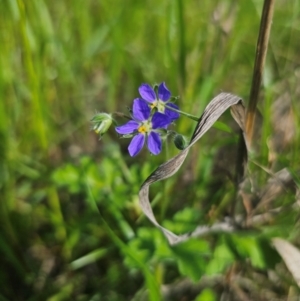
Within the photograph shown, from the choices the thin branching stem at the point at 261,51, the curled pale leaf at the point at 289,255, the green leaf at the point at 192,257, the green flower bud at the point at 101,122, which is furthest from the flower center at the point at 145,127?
the curled pale leaf at the point at 289,255

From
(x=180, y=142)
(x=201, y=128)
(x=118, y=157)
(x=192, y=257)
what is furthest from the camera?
(x=118, y=157)

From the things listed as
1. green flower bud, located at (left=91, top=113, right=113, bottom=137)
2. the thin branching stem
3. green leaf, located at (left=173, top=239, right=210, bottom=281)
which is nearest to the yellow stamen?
green flower bud, located at (left=91, top=113, right=113, bottom=137)

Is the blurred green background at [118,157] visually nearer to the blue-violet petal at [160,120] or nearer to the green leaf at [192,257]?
the green leaf at [192,257]

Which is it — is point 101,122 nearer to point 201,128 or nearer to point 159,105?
point 159,105

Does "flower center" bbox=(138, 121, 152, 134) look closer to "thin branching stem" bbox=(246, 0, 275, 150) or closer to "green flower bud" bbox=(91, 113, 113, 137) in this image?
"green flower bud" bbox=(91, 113, 113, 137)

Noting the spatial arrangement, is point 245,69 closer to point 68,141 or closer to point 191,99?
point 191,99

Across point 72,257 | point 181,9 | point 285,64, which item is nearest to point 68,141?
point 72,257

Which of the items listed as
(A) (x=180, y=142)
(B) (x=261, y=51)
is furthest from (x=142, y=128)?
(B) (x=261, y=51)
